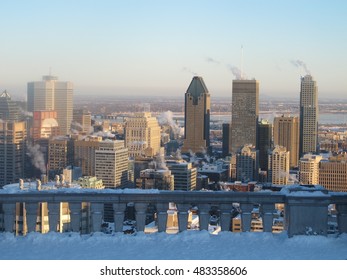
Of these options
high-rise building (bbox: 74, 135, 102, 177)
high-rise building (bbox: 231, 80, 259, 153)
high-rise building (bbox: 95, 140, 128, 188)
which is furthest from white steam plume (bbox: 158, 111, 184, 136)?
high-rise building (bbox: 95, 140, 128, 188)

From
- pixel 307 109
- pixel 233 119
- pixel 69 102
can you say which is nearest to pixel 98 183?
pixel 69 102

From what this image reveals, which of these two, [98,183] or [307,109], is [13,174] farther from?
[307,109]

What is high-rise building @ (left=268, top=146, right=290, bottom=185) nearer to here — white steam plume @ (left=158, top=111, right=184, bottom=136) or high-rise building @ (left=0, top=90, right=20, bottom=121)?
white steam plume @ (left=158, top=111, right=184, bottom=136)

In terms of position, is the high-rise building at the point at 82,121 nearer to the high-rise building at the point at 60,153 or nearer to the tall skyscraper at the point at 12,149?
the high-rise building at the point at 60,153

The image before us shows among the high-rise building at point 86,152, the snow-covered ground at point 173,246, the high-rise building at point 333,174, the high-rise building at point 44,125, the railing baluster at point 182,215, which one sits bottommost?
the high-rise building at point 333,174

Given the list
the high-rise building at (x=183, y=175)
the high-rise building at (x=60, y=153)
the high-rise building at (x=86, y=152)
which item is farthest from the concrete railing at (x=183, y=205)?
the high-rise building at (x=60, y=153)
